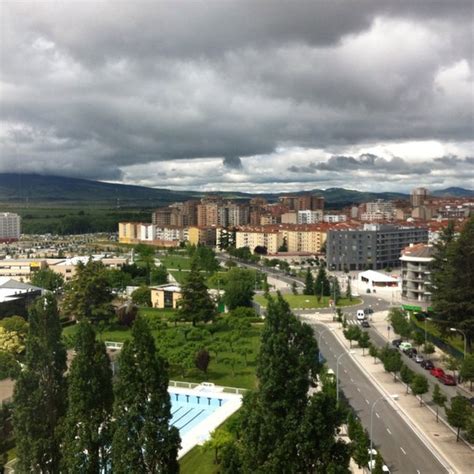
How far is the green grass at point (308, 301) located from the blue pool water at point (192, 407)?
21390mm

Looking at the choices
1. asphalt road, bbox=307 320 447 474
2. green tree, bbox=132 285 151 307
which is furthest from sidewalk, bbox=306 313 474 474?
green tree, bbox=132 285 151 307

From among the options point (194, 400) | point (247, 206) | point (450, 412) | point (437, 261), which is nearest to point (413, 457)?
point (450, 412)

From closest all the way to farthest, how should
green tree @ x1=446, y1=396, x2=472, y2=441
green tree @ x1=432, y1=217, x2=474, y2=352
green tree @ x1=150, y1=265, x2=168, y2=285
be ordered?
1. green tree @ x1=446, y1=396, x2=472, y2=441
2. green tree @ x1=432, y1=217, x2=474, y2=352
3. green tree @ x1=150, y1=265, x2=168, y2=285

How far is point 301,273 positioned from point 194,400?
1673 inches

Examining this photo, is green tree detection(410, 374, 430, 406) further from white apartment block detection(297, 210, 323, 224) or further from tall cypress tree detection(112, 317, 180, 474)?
white apartment block detection(297, 210, 323, 224)

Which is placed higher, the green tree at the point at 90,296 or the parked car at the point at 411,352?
the green tree at the point at 90,296

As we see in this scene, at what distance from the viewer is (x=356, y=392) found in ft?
74.1

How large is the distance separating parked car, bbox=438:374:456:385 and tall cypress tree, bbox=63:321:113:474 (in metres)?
16.9

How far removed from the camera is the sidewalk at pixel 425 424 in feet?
54.2

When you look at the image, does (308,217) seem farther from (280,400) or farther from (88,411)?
(280,400)

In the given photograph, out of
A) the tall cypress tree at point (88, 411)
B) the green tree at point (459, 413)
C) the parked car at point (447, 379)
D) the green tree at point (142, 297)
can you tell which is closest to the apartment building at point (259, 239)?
the green tree at point (142, 297)

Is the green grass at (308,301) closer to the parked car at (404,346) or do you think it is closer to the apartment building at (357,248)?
the parked car at (404,346)

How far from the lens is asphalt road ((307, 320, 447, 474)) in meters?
16.1

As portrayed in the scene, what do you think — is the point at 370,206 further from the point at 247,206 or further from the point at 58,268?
the point at 58,268
